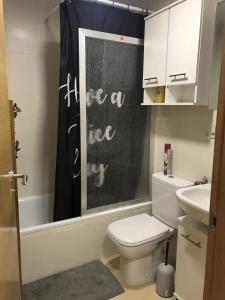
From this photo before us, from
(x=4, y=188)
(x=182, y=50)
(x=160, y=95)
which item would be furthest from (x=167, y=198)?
(x=4, y=188)

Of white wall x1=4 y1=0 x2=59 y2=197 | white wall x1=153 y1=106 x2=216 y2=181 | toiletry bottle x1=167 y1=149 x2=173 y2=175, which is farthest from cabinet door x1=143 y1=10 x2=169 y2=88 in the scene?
white wall x1=4 y1=0 x2=59 y2=197

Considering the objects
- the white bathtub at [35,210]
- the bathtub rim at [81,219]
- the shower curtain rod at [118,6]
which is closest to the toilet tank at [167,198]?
the bathtub rim at [81,219]

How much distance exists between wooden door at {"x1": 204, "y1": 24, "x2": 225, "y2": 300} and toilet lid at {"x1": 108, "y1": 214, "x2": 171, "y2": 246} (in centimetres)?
80

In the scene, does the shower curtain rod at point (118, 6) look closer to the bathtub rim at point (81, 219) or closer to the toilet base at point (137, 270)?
the bathtub rim at point (81, 219)

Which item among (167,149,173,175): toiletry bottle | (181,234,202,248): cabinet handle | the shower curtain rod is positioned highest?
the shower curtain rod

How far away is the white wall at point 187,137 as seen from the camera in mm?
1919

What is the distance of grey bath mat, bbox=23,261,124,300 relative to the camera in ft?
6.04

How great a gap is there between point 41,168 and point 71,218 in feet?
2.63

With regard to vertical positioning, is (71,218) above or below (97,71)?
below

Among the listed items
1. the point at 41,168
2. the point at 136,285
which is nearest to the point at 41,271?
the point at 136,285

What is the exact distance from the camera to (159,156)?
2.47 metres

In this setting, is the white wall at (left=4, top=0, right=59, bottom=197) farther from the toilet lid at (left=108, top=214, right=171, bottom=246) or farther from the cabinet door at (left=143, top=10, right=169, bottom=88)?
the toilet lid at (left=108, top=214, right=171, bottom=246)

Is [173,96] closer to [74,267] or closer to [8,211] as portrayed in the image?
[8,211]

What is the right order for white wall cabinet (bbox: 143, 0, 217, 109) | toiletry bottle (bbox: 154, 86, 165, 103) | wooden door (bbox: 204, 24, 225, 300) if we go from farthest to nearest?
toiletry bottle (bbox: 154, 86, 165, 103)
white wall cabinet (bbox: 143, 0, 217, 109)
wooden door (bbox: 204, 24, 225, 300)
